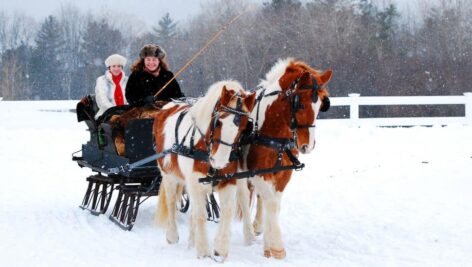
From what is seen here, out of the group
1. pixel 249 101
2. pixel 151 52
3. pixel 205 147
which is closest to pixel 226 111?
pixel 249 101

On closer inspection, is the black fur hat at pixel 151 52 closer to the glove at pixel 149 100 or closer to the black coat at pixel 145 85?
the black coat at pixel 145 85

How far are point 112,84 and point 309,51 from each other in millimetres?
28501

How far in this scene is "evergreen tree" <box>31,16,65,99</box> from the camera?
56938mm

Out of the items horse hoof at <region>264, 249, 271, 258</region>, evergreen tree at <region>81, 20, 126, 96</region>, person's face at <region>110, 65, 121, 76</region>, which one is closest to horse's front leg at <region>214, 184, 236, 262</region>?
horse hoof at <region>264, 249, 271, 258</region>

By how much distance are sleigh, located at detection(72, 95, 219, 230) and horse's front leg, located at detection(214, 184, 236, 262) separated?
6.35 ft

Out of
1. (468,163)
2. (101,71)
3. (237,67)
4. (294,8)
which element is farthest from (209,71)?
(468,163)

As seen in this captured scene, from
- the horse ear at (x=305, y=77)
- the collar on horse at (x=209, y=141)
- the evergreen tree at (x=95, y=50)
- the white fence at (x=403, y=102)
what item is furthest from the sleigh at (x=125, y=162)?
the evergreen tree at (x=95, y=50)

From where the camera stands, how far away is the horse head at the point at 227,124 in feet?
19.7

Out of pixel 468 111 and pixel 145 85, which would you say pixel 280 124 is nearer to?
pixel 145 85

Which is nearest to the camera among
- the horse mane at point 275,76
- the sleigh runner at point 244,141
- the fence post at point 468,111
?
the sleigh runner at point 244,141

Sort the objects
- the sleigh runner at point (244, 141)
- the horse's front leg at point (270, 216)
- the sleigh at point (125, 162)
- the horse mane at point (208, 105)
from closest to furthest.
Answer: the sleigh runner at point (244, 141)
the horse mane at point (208, 105)
the horse's front leg at point (270, 216)
the sleigh at point (125, 162)

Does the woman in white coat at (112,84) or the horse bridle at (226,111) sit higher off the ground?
the woman in white coat at (112,84)

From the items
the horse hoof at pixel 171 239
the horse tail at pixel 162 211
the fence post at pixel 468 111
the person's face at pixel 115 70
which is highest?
the person's face at pixel 115 70

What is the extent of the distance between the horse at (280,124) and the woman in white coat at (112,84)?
324 cm
